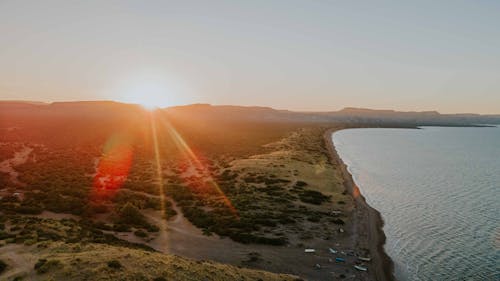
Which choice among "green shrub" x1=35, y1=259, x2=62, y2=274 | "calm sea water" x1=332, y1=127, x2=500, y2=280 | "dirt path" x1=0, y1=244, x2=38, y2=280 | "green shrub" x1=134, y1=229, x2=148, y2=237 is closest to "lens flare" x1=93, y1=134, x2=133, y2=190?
"green shrub" x1=134, y1=229, x2=148, y2=237

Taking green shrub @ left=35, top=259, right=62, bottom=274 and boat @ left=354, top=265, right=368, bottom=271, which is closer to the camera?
green shrub @ left=35, top=259, right=62, bottom=274

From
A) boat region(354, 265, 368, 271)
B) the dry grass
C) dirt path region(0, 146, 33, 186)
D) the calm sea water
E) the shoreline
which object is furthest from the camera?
dirt path region(0, 146, 33, 186)

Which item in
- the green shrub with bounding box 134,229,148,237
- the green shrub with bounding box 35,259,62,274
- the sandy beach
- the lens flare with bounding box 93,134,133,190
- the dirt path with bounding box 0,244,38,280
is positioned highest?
the green shrub with bounding box 35,259,62,274

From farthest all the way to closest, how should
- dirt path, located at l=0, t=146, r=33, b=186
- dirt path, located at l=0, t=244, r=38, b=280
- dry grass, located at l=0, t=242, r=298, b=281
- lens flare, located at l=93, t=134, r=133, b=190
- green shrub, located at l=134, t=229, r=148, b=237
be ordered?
dirt path, located at l=0, t=146, r=33, b=186, lens flare, located at l=93, t=134, r=133, b=190, green shrub, located at l=134, t=229, r=148, b=237, dirt path, located at l=0, t=244, r=38, b=280, dry grass, located at l=0, t=242, r=298, b=281

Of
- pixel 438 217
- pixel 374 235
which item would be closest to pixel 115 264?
pixel 374 235

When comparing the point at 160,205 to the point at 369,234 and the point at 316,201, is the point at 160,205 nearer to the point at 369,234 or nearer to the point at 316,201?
the point at 316,201

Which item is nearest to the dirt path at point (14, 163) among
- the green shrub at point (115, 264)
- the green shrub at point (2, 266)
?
the green shrub at point (2, 266)

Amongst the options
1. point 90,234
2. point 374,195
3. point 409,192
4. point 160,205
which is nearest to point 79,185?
point 160,205

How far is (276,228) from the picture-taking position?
118 feet

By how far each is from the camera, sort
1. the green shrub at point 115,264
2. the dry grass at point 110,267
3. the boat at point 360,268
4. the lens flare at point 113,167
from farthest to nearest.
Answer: the lens flare at point 113,167, the boat at point 360,268, the green shrub at point 115,264, the dry grass at point 110,267

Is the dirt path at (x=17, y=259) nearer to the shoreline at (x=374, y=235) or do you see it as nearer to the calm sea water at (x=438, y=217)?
the shoreline at (x=374, y=235)

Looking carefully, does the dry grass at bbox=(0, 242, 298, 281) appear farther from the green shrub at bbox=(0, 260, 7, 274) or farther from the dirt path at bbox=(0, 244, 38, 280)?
the green shrub at bbox=(0, 260, 7, 274)

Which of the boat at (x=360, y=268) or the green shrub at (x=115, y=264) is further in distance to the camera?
the boat at (x=360, y=268)

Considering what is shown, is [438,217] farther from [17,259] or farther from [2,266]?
[2,266]
